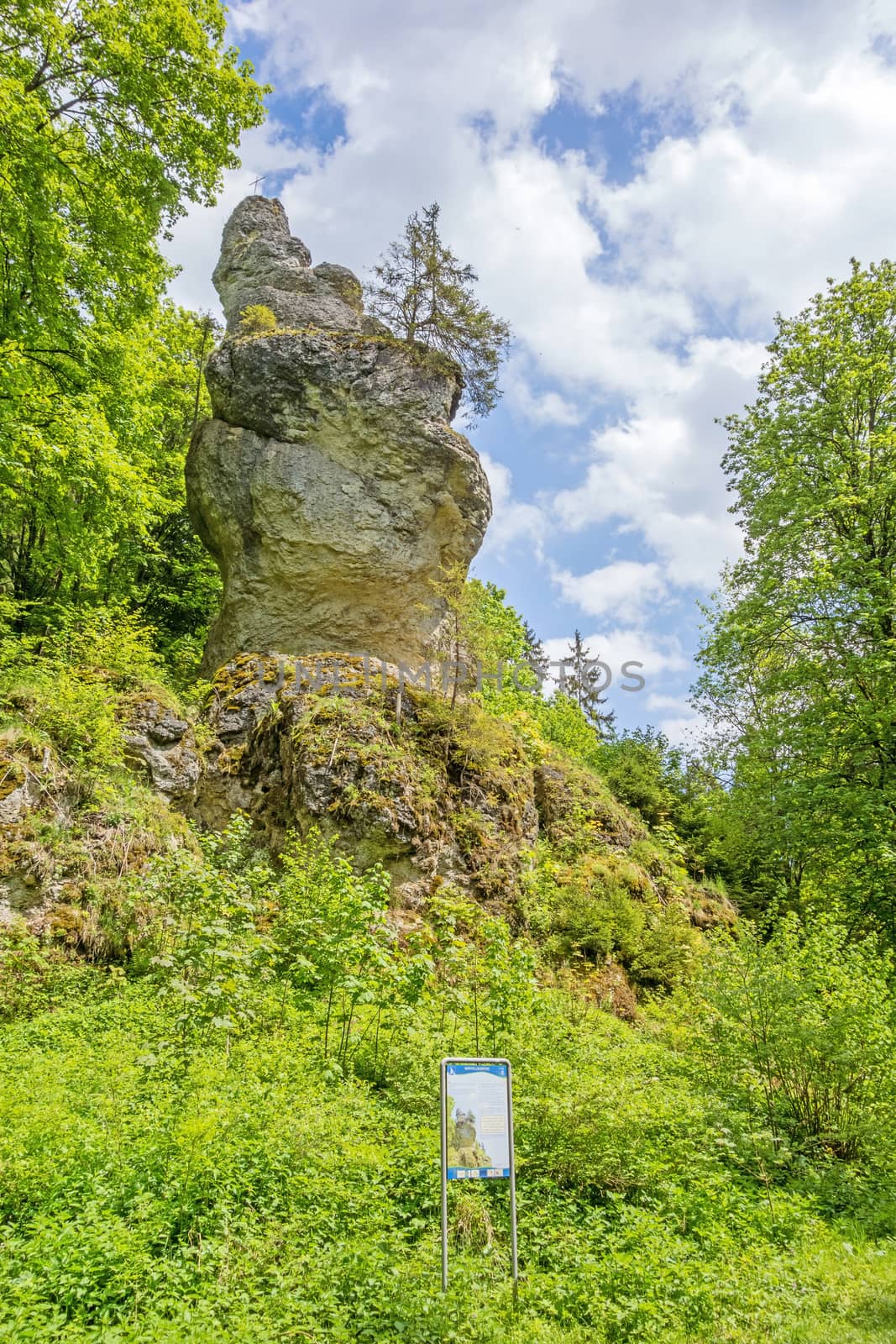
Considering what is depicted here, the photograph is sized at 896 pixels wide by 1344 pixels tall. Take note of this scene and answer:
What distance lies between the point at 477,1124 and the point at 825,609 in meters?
11.0

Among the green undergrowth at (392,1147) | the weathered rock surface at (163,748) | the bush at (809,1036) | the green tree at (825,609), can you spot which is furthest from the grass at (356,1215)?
the green tree at (825,609)

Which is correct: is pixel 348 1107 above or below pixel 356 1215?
above

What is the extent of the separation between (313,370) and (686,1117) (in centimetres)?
1571

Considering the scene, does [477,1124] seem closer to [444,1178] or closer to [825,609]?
[444,1178]

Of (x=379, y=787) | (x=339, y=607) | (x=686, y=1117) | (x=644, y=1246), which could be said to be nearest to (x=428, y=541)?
(x=339, y=607)

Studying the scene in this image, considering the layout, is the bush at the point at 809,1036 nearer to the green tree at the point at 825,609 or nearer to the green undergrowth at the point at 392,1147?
the green undergrowth at the point at 392,1147

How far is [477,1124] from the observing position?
15.1 feet

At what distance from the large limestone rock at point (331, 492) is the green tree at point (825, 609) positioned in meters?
6.27

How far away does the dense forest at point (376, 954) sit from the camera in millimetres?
4238

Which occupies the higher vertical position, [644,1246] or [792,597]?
[792,597]

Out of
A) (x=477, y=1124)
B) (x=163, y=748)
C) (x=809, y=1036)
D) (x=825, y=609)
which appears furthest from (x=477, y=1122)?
Result: (x=825, y=609)

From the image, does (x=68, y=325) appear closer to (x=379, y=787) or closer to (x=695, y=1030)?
(x=379, y=787)

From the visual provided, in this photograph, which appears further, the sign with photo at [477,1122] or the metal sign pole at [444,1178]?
the sign with photo at [477,1122]

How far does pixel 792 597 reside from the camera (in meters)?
12.3
